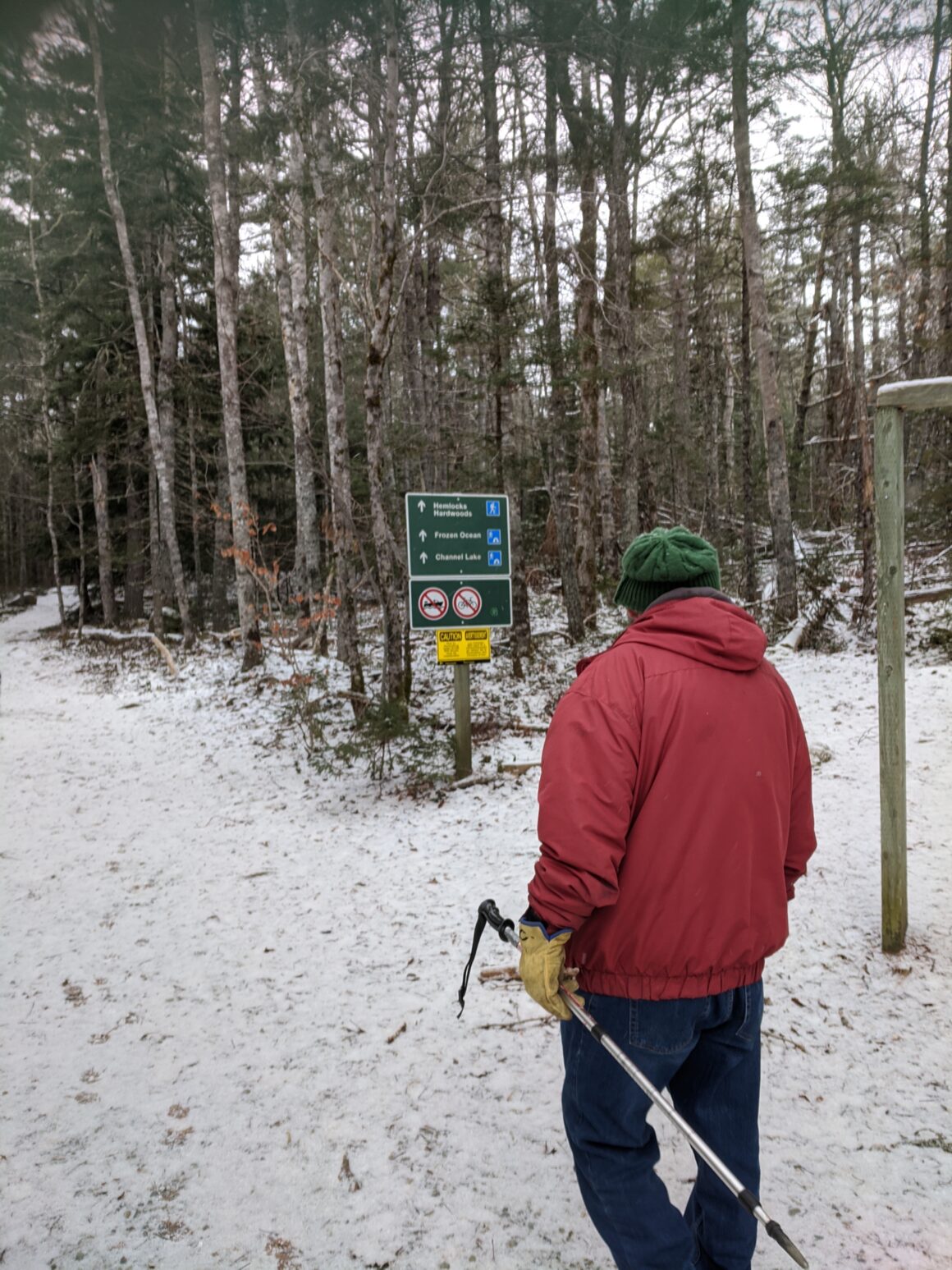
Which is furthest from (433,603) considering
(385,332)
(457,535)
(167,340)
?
(167,340)

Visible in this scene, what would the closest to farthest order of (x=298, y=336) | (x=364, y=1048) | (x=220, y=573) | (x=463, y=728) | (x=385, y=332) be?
(x=364, y=1048)
(x=463, y=728)
(x=385, y=332)
(x=298, y=336)
(x=220, y=573)

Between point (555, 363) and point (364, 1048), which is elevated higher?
point (555, 363)

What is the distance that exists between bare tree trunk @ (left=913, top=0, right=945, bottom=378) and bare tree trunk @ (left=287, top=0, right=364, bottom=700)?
27.8 feet

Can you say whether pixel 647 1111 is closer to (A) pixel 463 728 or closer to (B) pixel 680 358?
(A) pixel 463 728

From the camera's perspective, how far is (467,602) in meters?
7.32

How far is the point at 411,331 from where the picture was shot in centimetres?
1659

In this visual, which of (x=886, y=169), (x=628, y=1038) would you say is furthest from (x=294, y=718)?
(x=886, y=169)

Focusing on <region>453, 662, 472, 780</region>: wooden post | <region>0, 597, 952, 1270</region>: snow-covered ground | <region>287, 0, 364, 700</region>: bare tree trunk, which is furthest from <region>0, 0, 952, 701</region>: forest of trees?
<region>0, 597, 952, 1270</region>: snow-covered ground

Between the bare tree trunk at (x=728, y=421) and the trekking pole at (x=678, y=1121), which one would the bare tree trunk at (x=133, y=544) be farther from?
the trekking pole at (x=678, y=1121)

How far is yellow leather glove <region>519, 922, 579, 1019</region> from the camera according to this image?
6.48ft

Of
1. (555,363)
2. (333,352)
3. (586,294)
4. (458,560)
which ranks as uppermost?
(586,294)

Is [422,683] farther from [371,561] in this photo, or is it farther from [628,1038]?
[628,1038]

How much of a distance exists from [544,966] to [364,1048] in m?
2.30

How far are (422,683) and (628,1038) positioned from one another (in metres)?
9.68
